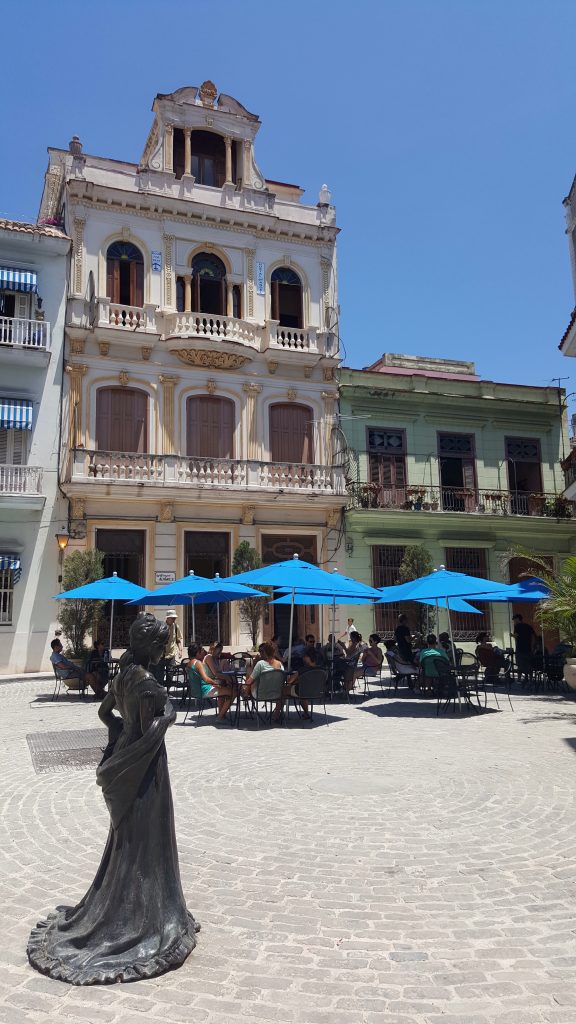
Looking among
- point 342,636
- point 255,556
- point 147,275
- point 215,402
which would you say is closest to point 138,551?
point 255,556

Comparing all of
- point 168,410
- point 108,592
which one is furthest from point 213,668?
point 168,410

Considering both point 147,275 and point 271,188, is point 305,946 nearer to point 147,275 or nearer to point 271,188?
point 147,275

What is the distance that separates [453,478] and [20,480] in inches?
530

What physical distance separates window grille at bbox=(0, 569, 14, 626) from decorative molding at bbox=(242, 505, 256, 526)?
250 inches

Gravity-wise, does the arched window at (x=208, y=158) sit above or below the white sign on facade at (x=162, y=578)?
above

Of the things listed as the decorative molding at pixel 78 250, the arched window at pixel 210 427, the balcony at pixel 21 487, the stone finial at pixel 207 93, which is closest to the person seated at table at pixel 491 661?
the arched window at pixel 210 427

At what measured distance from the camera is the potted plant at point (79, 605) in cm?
1702

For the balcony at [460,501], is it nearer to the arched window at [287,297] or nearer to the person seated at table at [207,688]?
the arched window at [287,297]

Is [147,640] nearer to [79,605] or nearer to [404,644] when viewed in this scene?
[404,644]

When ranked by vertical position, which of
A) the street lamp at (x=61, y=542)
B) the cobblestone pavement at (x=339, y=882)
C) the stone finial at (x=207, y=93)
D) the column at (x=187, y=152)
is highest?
the stone finial at (x=207, y=93)

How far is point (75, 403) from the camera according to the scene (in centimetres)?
1961

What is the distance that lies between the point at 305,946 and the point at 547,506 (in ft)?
73.6

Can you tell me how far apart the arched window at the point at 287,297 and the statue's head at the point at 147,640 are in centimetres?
2011

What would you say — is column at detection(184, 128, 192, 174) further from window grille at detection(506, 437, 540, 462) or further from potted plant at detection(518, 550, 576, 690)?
potted plant at detection(518, 550, 576, 690)
